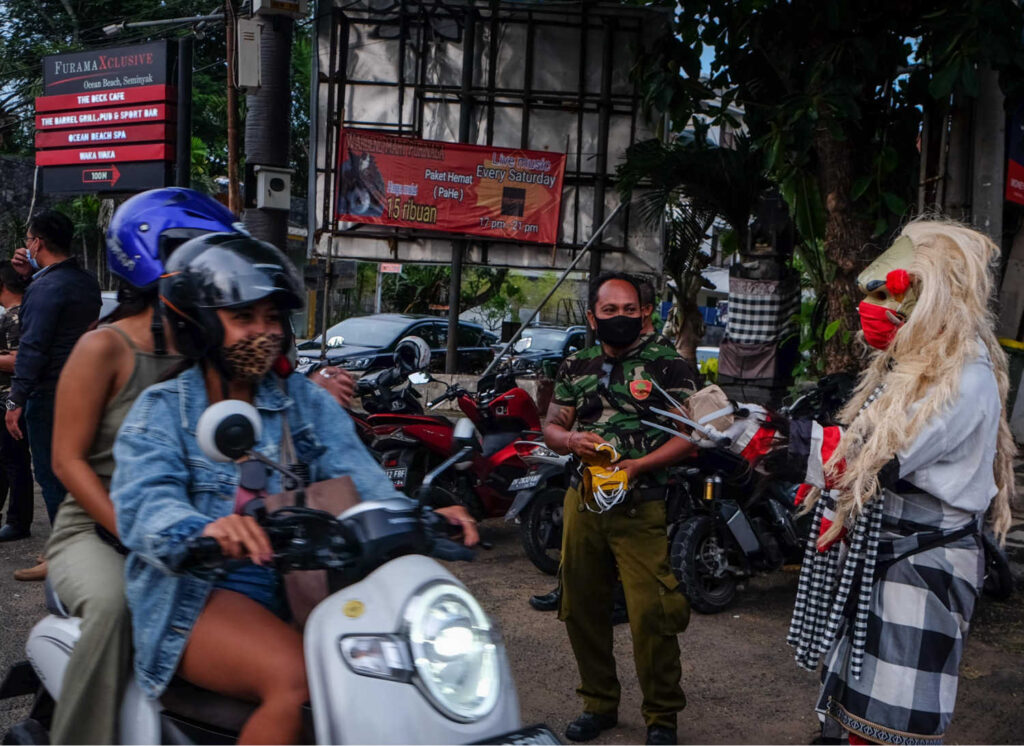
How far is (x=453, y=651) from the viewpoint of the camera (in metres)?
1.95

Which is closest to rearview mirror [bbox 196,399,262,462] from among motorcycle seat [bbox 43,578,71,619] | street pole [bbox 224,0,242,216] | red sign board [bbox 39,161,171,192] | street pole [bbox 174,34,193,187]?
motorcycle seat [bbox 43,578,71,619]

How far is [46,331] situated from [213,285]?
3.76 metres

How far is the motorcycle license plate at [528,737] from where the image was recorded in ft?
6.13

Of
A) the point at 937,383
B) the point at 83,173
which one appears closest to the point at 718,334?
the point at 83,173

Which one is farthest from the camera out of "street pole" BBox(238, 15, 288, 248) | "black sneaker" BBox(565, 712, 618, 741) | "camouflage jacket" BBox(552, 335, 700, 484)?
"street pole" BBox(238, 15, 288, 248)

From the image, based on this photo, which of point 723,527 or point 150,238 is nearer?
point 150,238

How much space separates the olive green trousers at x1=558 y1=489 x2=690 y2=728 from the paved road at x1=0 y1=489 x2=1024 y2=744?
0.29m

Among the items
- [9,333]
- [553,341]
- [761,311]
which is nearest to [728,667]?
[761,311]

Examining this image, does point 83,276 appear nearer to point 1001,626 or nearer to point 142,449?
point 142,449

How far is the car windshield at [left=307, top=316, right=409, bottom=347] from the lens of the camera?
14398 mm

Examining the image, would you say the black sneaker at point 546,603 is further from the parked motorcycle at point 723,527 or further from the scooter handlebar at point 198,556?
the scooter handlebar at point 198,556

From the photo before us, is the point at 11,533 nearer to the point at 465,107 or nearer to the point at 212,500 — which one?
the point at 212,500

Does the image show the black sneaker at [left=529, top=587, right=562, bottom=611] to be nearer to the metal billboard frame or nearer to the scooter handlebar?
the scooter handlebar

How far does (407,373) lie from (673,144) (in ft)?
12.8
